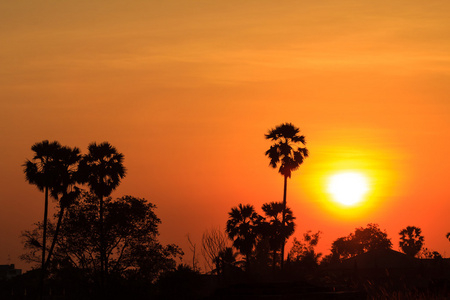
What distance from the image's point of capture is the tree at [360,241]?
192375mm

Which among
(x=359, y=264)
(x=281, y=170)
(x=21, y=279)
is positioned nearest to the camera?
(x=281, y=170)

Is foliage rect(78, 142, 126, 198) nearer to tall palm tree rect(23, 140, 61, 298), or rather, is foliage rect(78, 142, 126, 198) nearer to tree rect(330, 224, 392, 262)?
tall palm tree rect(23, 140, 61, 298)

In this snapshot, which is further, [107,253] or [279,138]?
[279,138]

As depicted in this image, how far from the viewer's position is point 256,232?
266ft

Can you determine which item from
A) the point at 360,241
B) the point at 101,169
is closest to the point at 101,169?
the point at 101,169

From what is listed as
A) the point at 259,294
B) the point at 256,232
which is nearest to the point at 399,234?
the point at 256,232

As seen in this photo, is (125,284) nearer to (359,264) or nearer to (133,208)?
(133,208)

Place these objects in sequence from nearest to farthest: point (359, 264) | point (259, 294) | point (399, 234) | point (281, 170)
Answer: point (259, 294), point (281, 170), point (359, 264), point (399, 234)

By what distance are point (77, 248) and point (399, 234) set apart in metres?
129

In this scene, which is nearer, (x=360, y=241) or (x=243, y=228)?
(x=243, y=228)

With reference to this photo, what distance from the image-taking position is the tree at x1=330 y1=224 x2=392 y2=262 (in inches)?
7574

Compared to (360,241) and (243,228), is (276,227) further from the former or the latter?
(360,241)

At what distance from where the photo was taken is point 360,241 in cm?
19475

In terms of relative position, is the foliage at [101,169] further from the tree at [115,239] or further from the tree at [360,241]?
the tree at [360,241]
